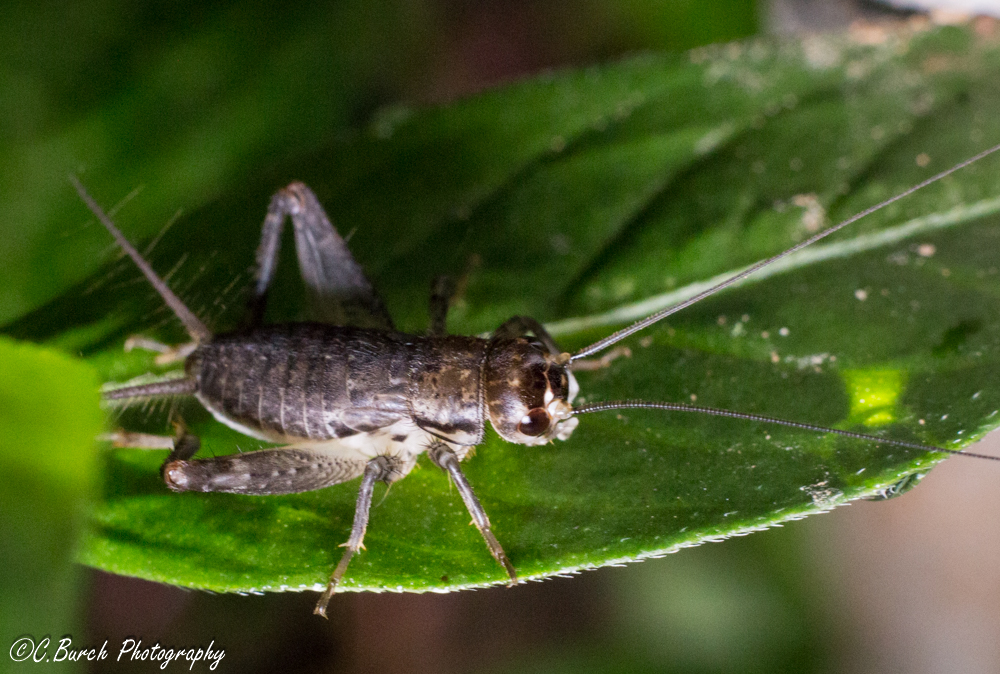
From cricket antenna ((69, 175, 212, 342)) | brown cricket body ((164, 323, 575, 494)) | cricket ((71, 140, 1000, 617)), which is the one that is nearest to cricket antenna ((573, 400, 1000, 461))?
cricket ((71, 140, 1000, 617))

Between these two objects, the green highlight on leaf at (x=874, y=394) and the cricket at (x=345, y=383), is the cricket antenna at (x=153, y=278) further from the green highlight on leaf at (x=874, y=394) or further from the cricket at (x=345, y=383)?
the green highlight on leaf at (x=874, y=394)

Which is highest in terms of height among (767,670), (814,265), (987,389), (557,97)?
(557,97)

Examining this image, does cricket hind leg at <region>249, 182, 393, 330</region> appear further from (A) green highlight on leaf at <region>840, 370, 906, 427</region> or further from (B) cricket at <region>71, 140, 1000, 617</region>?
(A) green highlight on leaf at <region>840, 370, 906, 427</region>

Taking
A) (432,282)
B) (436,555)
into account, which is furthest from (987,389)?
(432,282)

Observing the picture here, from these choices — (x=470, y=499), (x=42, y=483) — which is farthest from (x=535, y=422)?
(x=42, y=483)

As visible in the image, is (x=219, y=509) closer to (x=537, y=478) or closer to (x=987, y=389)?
(x=537, y=478)

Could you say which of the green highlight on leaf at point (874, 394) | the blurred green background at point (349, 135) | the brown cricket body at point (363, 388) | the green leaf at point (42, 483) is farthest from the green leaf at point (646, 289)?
the green leaf at point (42, 483)

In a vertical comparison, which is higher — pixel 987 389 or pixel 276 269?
pixel 987 389
